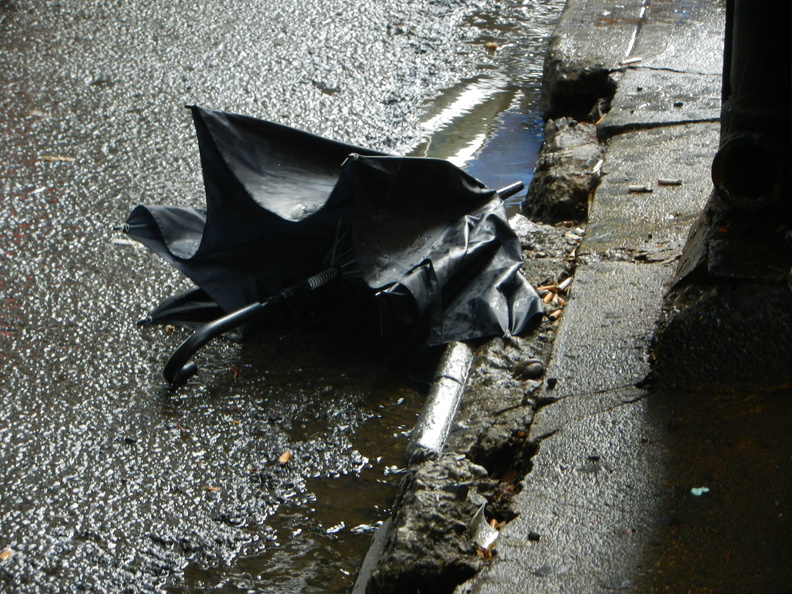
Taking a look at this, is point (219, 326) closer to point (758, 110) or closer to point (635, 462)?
point (635, 462)

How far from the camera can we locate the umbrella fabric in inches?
117

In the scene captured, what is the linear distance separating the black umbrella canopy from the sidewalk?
334 millimetres

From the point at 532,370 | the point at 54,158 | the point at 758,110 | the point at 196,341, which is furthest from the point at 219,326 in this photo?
the point at 54,158

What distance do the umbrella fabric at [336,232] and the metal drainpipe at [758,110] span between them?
0.82m

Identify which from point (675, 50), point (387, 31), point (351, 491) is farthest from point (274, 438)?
point (387, 31)

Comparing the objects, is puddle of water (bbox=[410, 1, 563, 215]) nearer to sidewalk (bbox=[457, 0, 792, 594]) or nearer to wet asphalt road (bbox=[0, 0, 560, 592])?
wet asphalt road (bbox=[0, 0, 560, 592])

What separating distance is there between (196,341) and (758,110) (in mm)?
1684

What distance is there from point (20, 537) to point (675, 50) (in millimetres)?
3925

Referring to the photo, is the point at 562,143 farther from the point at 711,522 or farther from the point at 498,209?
the point at 711,522

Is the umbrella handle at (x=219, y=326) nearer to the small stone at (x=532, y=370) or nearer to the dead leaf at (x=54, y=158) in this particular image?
the small stone at (x=532, y=370)

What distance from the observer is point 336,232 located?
3.13m

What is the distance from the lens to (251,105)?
16.0 ft

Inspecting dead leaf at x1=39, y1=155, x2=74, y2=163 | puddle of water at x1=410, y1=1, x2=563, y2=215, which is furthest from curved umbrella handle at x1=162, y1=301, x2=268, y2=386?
dead leaf at x1=39, y1=155, x2=74, y2=163

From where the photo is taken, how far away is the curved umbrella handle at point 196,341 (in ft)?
9.35
